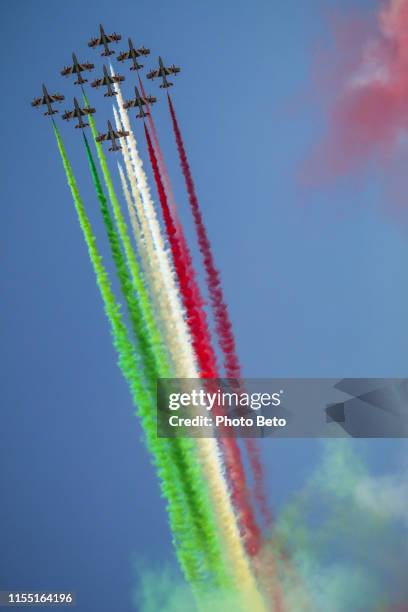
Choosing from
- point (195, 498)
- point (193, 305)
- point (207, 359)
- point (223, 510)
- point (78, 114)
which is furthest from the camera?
point (78, 114)

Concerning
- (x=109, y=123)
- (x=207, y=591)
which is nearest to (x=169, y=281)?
(x=109, y=123)

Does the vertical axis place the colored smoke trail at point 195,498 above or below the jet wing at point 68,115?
below

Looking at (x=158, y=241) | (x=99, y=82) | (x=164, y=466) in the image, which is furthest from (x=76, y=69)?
(x=164, y=466)

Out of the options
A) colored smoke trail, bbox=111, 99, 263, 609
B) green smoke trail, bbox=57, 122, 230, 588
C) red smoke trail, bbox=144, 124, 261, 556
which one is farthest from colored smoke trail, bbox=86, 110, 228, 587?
red smoke trail, bbox=144, 124, 261, 556

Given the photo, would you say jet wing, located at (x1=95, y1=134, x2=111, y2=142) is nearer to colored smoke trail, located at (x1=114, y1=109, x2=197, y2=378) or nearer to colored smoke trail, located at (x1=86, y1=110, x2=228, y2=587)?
colored smoke trail, located at (x1=114, y1=109, x2=197, y2=378)

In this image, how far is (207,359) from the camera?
125 ft

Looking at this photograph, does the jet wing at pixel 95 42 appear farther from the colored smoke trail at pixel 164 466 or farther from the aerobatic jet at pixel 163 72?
the colored smoke trail at pixel 164 466

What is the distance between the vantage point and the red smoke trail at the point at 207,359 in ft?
125

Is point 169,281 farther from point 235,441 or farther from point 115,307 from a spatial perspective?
point 235,441

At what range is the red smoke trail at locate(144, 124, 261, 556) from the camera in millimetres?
37969

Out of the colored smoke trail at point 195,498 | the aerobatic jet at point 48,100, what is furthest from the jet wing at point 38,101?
the colored smoke trail at point 195,498

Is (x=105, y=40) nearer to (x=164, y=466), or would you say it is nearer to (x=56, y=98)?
(x=56, y=98)

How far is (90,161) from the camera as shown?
4000 cm

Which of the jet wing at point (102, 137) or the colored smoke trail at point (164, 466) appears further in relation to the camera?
the jet wing at point (102, 137)
